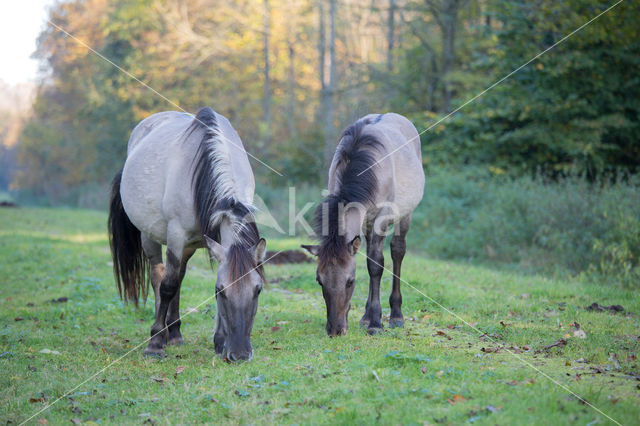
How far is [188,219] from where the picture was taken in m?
4.97

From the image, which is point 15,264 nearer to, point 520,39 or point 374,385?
point 374,385

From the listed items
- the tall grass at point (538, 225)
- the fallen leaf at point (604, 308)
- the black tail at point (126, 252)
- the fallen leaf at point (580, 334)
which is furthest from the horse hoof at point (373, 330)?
the tall grass at point (538, 225)

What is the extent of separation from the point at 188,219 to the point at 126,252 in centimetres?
165

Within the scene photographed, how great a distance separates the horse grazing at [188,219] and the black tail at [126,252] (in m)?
0.01

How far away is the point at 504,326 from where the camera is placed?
18.0ft

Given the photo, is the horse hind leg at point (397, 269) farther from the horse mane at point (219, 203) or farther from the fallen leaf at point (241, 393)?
the fallen leaf at point (241, 393)

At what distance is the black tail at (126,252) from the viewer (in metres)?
6.16

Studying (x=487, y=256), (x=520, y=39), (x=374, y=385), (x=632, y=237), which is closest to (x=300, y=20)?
(x=520, y=39)

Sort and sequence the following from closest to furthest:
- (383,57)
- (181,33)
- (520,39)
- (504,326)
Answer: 1. (504,326)
2. (520,39)
3. (181,33)
4. (383,57)

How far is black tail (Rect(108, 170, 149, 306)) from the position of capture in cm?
616

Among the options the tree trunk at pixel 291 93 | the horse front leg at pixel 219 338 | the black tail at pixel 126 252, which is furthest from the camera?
the tree trunk at pixel 291 93

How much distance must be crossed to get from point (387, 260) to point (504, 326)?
14.6 feet

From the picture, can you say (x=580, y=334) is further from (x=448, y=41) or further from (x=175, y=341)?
(x=448, y=41)

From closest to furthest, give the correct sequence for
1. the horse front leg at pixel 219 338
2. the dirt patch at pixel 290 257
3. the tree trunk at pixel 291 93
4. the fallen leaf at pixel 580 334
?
the horse front leg at pixel 219 338 → the fallen leaf at pixel 580 334 → the dirt patch at pixel 290 257 → the tree trunk at pixel 291 93
